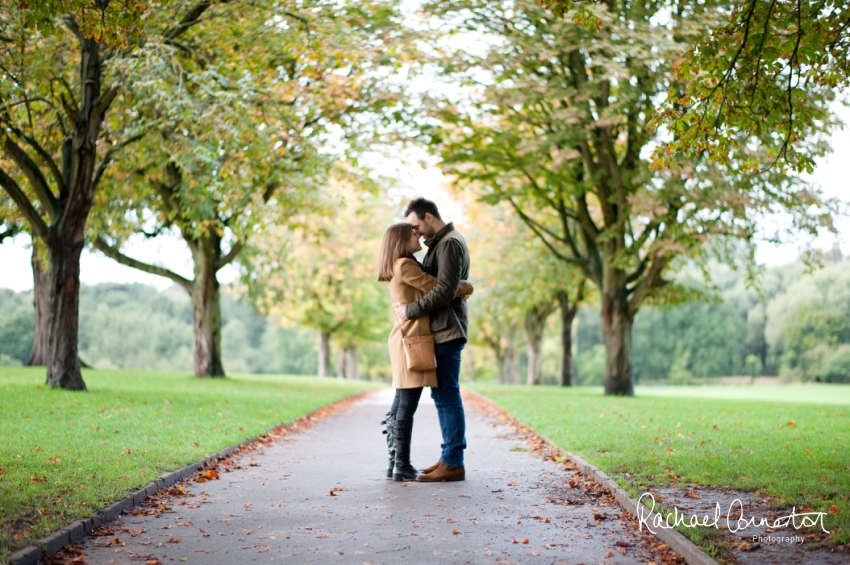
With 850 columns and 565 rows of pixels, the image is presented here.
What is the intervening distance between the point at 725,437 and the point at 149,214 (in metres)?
19.3

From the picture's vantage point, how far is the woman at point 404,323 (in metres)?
7.39

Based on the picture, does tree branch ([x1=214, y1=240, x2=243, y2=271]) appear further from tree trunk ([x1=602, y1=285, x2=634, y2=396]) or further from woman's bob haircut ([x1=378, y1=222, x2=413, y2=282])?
woman's bob haircut ([x1=378, y1=222, x2=413, y2=282])

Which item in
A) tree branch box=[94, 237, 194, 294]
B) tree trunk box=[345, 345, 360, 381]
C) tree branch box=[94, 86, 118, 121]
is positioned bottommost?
tree trunk box=[345, 345, 360, 381]

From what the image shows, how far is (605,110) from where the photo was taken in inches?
679

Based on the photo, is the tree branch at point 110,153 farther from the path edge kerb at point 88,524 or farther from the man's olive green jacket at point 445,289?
the man's olive green jacket at point 445,289

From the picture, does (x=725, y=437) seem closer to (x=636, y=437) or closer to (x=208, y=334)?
(x=636, y=437)

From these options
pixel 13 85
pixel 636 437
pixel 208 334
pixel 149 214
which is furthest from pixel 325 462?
pixel 149 214

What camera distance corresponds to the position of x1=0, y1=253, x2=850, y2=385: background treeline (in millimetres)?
58062

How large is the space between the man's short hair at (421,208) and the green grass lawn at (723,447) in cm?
297

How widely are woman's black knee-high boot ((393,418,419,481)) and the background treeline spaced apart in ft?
102

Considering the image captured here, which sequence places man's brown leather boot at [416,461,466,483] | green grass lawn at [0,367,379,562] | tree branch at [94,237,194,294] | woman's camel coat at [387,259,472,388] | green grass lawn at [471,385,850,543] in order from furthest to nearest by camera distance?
tree branch at [94,237,194,294], man's brown leather boot at [416,461,466,483], woman's camel coat at [387,259,472,388], green grass lawn at [471,385,850,543], green grass lawn at [0,367,379,562]

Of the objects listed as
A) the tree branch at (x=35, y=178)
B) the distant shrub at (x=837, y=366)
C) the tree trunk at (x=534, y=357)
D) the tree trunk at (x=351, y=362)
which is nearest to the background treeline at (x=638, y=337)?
the distant shrub at (x=837, y=366)

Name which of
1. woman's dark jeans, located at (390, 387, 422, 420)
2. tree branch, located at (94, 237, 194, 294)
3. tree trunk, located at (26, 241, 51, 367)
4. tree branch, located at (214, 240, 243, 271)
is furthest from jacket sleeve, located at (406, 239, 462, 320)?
tree trunk, located at (26, 241, 51, 367)

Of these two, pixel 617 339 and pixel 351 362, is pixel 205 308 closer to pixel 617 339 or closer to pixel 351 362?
pixel 617 339
